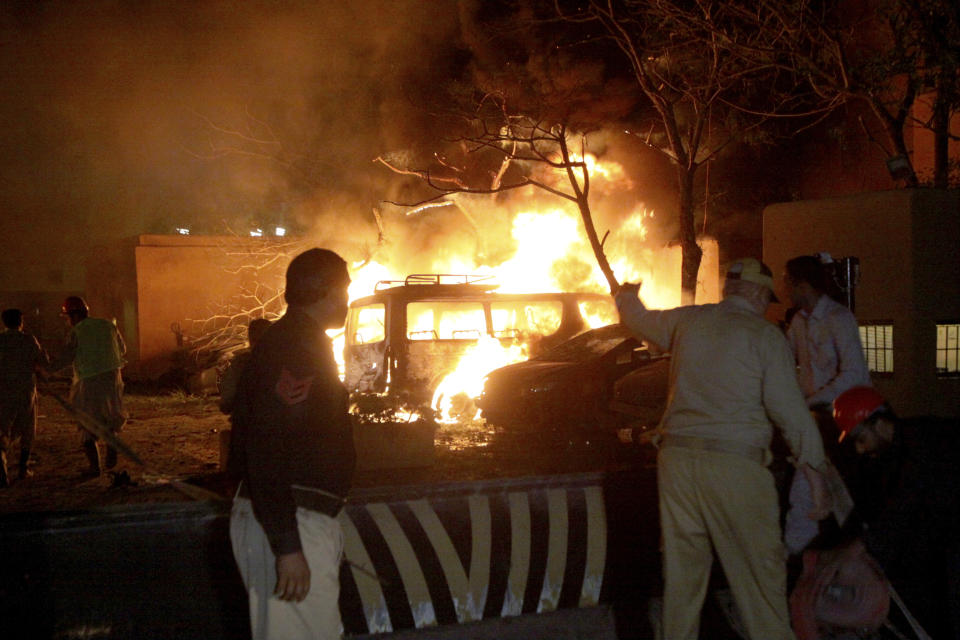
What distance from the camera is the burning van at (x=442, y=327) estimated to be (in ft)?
33.8

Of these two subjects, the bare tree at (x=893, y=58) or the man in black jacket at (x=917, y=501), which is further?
the bare tree at (x=893, y=58)

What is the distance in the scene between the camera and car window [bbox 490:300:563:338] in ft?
35.5

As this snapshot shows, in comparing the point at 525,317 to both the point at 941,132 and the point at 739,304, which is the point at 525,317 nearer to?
the point at 941,132

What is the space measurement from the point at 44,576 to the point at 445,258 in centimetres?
1788

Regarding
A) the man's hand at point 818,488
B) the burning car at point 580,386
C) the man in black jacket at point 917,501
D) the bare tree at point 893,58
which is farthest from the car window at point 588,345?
the man's hand at point 818,488

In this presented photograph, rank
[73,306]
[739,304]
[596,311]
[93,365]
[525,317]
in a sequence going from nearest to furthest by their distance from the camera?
[739,304], [93,365], [73,306], [525,317], [596,311]

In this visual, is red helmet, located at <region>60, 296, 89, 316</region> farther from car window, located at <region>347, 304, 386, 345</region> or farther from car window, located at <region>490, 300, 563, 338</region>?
car window, located at <region>490, 300, 563, 338</region>

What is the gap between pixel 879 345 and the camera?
31.9 ft

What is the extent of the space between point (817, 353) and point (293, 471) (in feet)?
9.66

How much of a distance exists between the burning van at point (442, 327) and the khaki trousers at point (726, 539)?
6.71 meters

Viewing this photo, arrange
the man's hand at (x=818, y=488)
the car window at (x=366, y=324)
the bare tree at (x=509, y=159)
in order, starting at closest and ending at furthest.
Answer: the man's hand at (x=818, y=488) → the car window at (x=366, y=324) → the bare tree at (x=509, y=159)

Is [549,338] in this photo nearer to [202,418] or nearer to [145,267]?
[202,418]

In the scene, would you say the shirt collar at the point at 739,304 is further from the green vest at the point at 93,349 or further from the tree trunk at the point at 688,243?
the tree trunk at the point at 688,243

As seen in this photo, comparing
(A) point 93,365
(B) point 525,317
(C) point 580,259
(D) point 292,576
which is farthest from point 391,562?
(C) point 580,259
